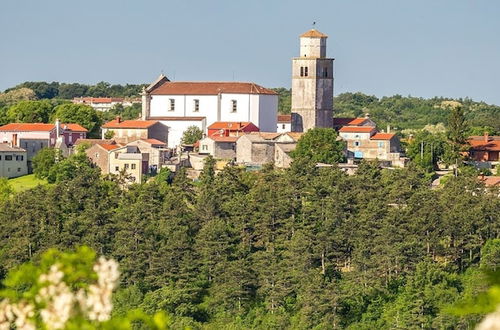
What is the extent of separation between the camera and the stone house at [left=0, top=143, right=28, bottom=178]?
5000 centimetres

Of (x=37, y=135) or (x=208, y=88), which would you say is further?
(x=208, y=88)

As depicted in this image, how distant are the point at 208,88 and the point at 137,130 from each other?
4485 mm

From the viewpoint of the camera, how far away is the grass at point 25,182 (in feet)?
153

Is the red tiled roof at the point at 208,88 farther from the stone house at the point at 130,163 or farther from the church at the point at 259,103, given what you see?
the stone house at the point at 130,163

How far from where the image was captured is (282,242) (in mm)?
36438

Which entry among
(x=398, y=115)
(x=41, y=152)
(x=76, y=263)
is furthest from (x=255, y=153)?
→ (x=398, y=115)

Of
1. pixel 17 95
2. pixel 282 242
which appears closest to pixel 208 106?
pixel 282 242

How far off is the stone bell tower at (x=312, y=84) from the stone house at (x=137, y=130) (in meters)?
5.49

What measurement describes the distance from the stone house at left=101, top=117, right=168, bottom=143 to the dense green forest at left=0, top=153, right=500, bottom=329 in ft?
35.8

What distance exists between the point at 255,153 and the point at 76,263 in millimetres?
43187

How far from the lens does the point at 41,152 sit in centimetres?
4931

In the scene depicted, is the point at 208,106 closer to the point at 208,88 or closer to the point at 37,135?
the point at 208,88

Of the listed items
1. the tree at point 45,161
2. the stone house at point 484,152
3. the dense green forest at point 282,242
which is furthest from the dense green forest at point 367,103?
the dense green forest at point 282,242

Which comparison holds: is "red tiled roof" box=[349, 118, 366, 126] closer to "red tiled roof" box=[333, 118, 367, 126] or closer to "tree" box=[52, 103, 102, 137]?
"red tiled roof" box=[333, 118, 367, 126]
